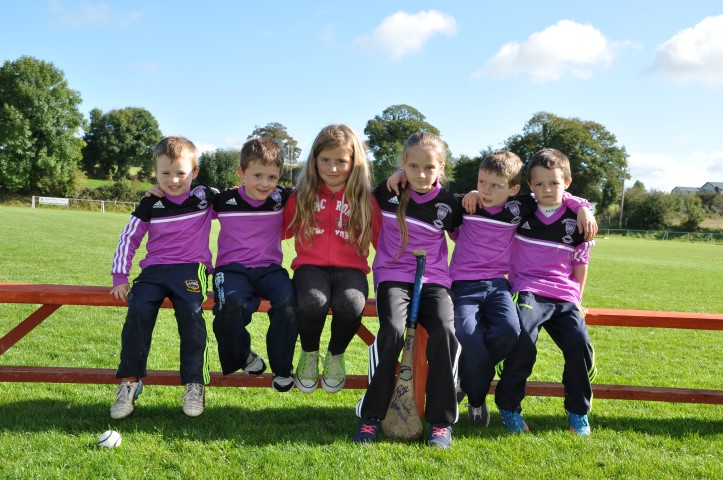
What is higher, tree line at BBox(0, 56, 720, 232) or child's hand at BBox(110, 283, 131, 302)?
tree line at BBox(0, 56, 720, 232)

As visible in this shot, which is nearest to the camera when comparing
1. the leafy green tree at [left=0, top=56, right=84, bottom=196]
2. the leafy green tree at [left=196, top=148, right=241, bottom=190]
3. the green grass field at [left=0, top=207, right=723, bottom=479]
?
the green grass field at [left=0, top=207, right=723, bottom=479]

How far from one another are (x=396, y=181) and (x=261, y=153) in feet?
3.20

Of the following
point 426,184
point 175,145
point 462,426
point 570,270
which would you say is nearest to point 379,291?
point 426,184

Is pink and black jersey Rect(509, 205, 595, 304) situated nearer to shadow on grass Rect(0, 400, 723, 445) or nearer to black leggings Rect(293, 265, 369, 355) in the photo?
shadow on grass Rect(0, 400, 723, 445)

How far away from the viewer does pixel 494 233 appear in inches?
155

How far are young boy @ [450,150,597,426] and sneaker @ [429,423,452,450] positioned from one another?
32 cm

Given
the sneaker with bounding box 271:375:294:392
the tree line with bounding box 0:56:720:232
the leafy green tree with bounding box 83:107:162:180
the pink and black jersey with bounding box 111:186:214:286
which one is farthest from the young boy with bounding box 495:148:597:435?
the leafy green tree with bounding box 83:107:162:180

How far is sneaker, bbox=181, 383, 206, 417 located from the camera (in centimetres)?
345

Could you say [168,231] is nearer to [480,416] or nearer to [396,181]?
[396,181]

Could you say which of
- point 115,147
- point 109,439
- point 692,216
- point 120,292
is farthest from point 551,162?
point 115,147

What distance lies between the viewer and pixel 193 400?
347 centimetres

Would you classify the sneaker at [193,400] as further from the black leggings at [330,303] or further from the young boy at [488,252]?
the young boy at [488,252]

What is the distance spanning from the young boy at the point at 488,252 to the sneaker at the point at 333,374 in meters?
0.79

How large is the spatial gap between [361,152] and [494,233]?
1115 mm
